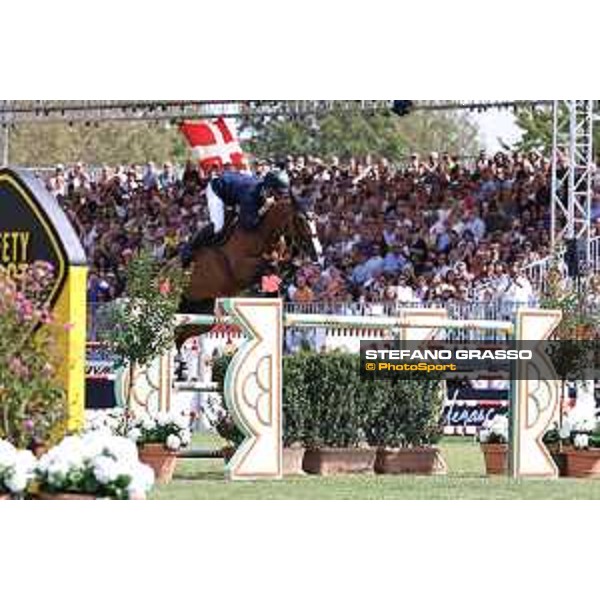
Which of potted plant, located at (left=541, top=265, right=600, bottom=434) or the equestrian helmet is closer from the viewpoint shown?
potted plant, located at (left=541, top=265, right=600, bottom=434)

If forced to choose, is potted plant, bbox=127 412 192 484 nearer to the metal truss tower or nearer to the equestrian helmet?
the metal truss tower

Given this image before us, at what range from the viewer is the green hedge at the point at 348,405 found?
1670cm

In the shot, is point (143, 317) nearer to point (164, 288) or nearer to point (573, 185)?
point (164, 288)

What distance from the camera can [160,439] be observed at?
16.2m


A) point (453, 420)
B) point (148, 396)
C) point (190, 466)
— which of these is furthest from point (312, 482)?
point (453, 420)

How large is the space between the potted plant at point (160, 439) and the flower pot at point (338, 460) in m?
1.04

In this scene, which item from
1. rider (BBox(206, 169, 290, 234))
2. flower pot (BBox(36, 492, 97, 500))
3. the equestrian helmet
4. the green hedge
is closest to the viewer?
flower pot (BBox(36, 492, 97, 500))

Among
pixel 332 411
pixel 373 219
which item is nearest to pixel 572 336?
pixel 332 411

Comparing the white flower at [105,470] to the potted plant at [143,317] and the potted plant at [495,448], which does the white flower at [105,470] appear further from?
the potted plant at [495,448]

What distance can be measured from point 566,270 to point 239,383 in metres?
8.84

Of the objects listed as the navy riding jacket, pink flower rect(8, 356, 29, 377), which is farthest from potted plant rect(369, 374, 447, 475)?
the navy riding jacket

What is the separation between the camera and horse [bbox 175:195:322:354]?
83.7 feet

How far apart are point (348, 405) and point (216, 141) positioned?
12.1 meters
